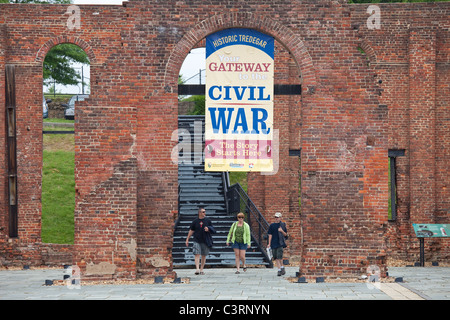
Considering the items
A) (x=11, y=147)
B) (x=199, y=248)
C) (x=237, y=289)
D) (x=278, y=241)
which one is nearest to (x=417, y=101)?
(x=278, y=241)

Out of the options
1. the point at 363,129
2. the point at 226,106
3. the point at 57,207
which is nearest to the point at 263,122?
the point at 226,106

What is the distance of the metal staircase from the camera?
62.6ft

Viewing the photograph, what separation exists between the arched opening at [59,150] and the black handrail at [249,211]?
497 centimetres

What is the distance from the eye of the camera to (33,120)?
19.8 meters

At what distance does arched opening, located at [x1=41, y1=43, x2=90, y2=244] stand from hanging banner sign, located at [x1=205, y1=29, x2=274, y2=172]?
16.5ft

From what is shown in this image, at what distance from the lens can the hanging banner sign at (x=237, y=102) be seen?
15164mm

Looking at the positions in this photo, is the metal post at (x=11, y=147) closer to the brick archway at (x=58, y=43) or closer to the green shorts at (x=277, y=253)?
the brick archway at (x=58, y=43)

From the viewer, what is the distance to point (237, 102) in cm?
1517

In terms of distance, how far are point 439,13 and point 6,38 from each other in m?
11.9

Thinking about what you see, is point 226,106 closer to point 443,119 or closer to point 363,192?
point 363,192

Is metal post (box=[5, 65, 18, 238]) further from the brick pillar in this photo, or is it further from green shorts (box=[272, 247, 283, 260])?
the brick pillar

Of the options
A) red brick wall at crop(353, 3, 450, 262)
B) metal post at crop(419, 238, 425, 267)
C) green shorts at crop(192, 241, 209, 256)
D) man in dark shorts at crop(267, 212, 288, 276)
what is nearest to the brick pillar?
A: red brick wall at crop(353, 3, 450, 262)

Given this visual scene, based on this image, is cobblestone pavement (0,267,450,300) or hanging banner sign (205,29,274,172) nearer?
cobblestone pavement (0,267,450,300)

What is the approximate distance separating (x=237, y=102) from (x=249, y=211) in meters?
5.70
